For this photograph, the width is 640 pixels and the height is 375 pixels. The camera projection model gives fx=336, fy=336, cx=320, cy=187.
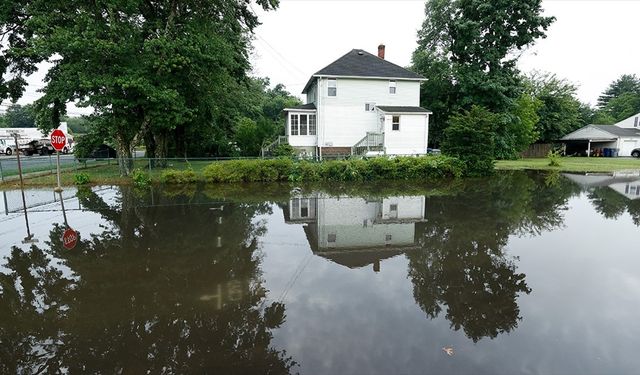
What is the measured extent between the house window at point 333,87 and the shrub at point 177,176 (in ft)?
39.8

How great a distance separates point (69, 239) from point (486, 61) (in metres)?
33.8

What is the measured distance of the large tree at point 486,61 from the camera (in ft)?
95.6

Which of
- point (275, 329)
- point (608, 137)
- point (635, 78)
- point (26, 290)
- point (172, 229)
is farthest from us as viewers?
point (635, 78)

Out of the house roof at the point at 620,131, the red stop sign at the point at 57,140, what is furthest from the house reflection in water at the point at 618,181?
the red stop sign at the point at 57,140

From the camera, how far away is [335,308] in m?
4.99

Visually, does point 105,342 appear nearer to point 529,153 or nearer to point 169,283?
point 169,283

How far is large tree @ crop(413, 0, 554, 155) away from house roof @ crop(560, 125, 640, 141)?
551 inches

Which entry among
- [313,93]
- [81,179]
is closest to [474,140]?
[313,93]

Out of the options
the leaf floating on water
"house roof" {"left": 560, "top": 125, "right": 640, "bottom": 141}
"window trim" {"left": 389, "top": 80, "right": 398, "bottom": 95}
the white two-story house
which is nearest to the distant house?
"house roof" {"left": 560, "top": 125, "right": 640, "bottom": 141}

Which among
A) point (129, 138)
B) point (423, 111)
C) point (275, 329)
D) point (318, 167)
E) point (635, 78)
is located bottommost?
point (275, 329)

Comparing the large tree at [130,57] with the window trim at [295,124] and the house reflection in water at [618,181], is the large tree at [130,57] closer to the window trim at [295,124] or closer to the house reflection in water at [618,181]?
the window trim at [295,124]

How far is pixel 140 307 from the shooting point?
16.4ft

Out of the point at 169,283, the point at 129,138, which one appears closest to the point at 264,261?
the point at 169,283

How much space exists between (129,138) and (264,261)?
16.6 meters
